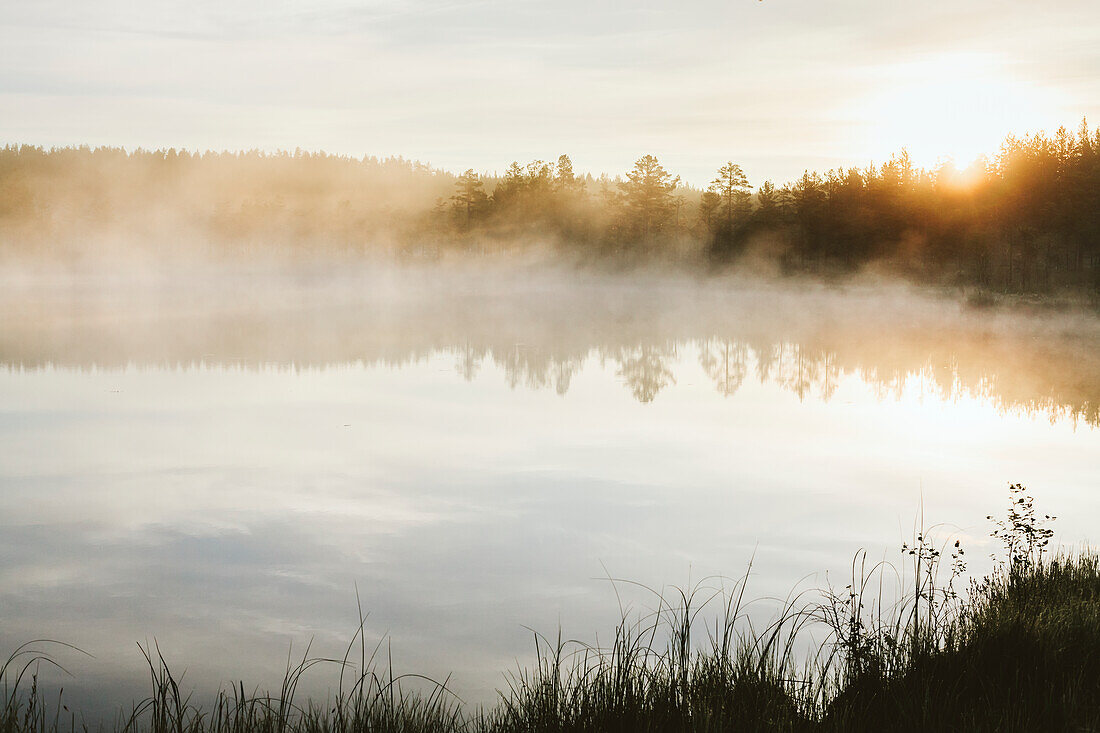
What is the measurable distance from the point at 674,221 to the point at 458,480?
66.6 metres

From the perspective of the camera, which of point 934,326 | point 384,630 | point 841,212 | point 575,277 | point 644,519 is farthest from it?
point 575,277

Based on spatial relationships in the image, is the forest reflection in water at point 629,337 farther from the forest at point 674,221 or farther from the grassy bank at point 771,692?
the grassy bank at point 771,692

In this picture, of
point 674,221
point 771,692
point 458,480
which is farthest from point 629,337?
point 674,221

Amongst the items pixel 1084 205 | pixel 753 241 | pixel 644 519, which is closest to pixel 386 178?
pixel 753 241

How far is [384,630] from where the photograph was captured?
21.4ft

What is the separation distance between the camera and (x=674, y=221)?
249ft

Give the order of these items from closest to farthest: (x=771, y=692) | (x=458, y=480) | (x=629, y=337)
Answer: (x=771, y=692) → (x=458, y=480) → (x=629, y=337)

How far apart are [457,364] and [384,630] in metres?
16.5

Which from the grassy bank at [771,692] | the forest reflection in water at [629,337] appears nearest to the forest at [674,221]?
the forest reflection in water at [629,337]

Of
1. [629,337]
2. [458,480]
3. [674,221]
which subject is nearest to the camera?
[458,480]

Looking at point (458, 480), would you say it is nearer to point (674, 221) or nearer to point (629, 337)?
point (629, 337)

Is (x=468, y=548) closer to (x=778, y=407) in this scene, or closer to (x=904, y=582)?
(x=904, y=582)

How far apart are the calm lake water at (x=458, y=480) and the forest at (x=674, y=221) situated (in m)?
35.7

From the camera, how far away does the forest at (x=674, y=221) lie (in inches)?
2367
